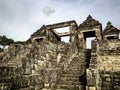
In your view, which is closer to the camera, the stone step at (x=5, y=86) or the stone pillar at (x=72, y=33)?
the stone step at (x=5, y=86)

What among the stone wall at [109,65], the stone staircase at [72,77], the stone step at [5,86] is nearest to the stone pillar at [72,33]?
the stone wall at [109,65]

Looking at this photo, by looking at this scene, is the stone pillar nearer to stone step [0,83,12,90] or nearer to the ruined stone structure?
the ruined stone structure

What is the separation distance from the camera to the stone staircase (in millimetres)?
7246

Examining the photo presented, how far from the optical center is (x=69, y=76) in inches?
319

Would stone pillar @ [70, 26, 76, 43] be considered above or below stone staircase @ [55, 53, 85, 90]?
above

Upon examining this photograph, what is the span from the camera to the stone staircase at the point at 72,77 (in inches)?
285

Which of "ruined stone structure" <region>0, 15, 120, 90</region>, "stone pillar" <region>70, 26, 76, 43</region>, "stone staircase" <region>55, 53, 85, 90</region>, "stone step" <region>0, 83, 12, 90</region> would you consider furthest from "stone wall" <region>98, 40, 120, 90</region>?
"stone pillar" <region>70, 26, 76, 43</region>

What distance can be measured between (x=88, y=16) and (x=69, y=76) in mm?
11846

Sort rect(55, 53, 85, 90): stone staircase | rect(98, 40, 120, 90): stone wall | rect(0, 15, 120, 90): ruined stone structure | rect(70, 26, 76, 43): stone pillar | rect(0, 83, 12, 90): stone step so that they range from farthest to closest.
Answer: rect(70, 26, 76, 43): stone pillar < rect(55, 53, 85, 90): stone staircase < rect(98, 40, 120, 90): stone wall < rect(0, 15, 120, 90): ruined stone structure < rect(0, 83, 12, 90): stone step

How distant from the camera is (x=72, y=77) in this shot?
798cm

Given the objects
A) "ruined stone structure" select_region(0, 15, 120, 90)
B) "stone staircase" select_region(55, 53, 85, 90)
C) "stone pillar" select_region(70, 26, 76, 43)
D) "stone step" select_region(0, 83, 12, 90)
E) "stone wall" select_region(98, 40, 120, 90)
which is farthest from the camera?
"stone pillar" select_region(70, 26, 76, 43)

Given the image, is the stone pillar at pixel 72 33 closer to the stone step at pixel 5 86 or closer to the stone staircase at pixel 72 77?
the stone staircase at pixel 72 77

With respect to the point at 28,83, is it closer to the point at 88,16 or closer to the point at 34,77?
the point at 34,77

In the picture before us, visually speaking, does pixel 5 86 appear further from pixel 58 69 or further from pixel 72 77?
pixel 72 77
